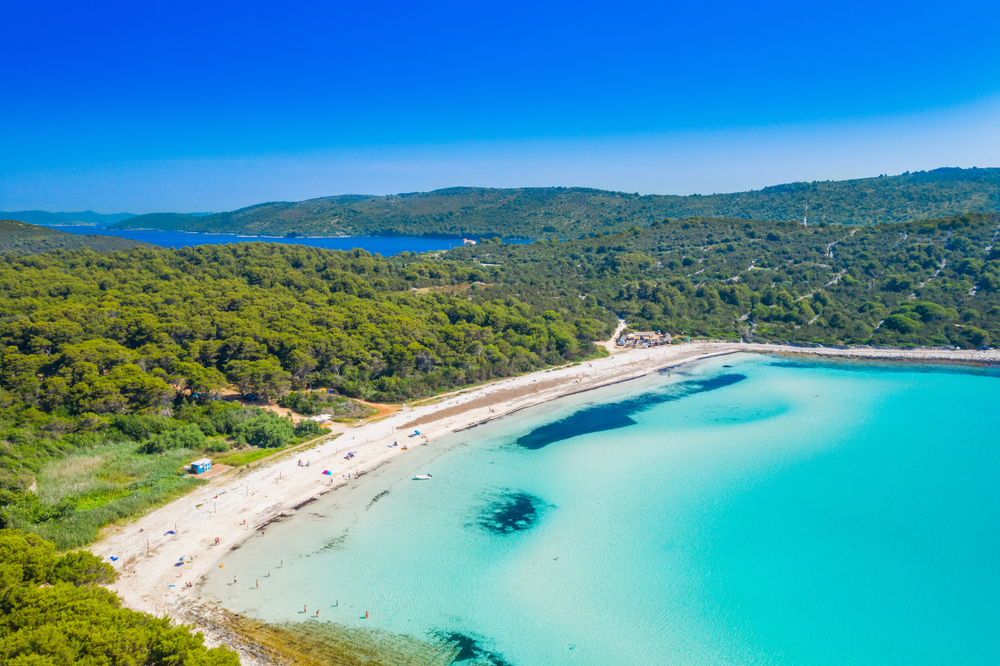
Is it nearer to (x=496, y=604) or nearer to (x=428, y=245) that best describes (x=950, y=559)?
(x=496, y=604)

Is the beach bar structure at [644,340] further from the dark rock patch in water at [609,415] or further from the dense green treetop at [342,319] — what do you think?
the dark rock patch in water at [609,415]

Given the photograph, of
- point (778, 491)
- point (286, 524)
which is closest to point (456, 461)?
point (286, 524)

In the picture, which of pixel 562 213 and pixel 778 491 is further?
pixel 562 213

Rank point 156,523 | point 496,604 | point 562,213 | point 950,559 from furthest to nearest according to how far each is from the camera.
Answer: point 562,213 → point 156,523 → point 950,559 → point 496,604

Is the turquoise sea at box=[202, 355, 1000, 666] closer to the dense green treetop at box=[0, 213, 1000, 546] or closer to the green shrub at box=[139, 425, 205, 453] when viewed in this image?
the green shrub at box=[139, 425, 205, 453]

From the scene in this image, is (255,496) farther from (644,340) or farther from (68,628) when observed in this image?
(644,340)

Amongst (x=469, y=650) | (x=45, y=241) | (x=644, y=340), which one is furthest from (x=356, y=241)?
(x=469, y=650)

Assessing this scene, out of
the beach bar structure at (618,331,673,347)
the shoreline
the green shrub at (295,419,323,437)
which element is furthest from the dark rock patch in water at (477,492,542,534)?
the beach bar structure at (618,331,673,347)
